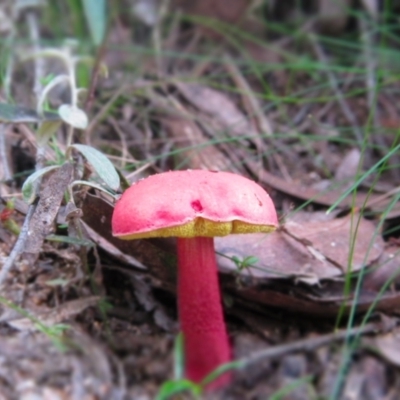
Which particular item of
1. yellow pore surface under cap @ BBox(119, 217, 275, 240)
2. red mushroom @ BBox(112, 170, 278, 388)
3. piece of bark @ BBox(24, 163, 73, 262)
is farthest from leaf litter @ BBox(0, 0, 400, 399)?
yellow pore surface under cap @ BBox(119, 217, 275, 240)

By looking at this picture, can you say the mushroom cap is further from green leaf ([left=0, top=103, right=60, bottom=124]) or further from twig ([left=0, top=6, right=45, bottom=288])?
green leaf ([left=0, top=103, right=60, bottom=124])

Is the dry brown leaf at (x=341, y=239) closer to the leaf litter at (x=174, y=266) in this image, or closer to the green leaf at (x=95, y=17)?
the leaf litter at (x=174, y=266)

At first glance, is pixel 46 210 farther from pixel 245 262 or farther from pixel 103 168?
pixel 245 262

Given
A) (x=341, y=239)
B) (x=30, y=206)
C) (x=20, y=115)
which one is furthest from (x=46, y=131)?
(x=341, y=239)

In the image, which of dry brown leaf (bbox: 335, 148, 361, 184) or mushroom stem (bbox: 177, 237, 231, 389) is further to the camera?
dry brown leaf (bbox: 335, 148, 361, 184)

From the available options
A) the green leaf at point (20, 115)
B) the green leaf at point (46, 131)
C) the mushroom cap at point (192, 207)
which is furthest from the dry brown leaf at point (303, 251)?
the green leaf at point (20, 115)

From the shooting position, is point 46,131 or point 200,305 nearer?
point 200,305

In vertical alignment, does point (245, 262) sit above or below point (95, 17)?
below
